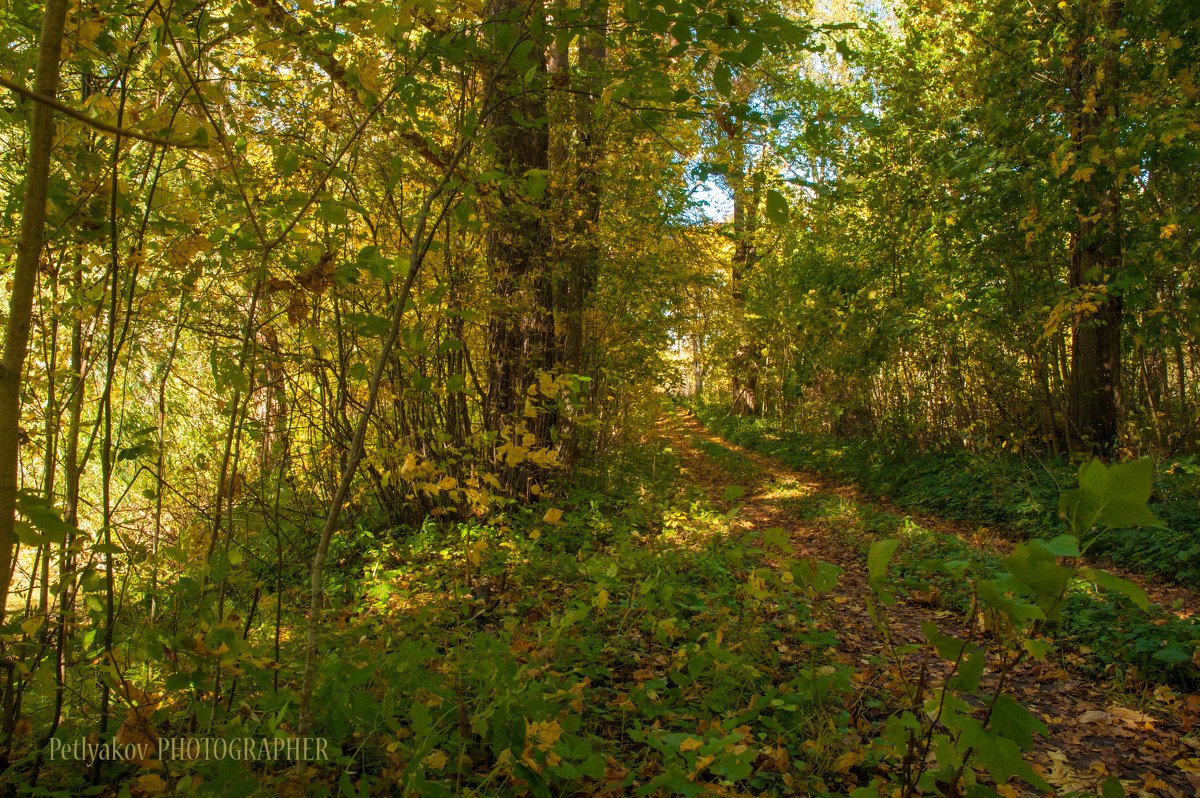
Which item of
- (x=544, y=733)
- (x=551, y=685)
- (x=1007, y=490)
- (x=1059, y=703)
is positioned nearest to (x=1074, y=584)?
(x=1059, y=703)

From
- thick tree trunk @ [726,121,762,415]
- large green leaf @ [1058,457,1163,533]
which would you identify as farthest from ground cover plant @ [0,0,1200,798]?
thick tree trunk @ [726,121,762,415]

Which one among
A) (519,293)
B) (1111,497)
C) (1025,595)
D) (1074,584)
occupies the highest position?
(519,293)

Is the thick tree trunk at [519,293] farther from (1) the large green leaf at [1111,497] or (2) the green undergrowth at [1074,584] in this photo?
(1) the large green leaf at [1111,497]

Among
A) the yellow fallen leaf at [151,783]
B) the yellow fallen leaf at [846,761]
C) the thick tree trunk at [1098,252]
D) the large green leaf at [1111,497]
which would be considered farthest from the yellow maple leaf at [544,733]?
the thick tree trunk at [1098,252]

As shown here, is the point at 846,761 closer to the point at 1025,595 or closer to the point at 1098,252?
the point at 1025,595

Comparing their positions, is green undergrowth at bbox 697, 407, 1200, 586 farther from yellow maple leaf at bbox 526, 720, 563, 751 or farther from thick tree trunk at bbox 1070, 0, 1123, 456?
yellow maple leaf at bbox 526, 720, 563, 751

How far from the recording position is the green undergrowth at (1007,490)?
183 inches

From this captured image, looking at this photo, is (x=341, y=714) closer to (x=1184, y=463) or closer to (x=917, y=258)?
(x=1184, y=463)

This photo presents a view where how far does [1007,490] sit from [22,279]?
25.2 feet

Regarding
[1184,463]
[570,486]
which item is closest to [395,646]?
[570,486]

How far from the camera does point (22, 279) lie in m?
1.29

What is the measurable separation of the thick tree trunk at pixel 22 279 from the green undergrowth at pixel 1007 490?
8.63 ft

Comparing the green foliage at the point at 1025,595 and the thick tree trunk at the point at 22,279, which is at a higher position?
the thick tree trunk at the point at 22,279

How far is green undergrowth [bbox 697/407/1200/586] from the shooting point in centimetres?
466
